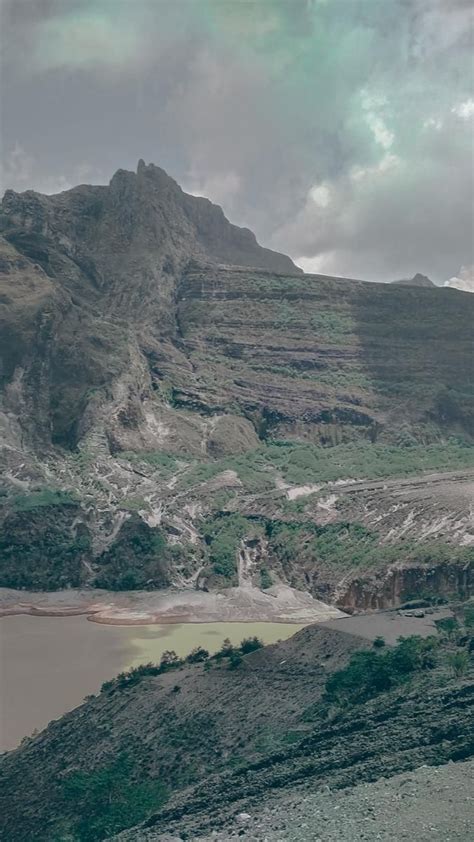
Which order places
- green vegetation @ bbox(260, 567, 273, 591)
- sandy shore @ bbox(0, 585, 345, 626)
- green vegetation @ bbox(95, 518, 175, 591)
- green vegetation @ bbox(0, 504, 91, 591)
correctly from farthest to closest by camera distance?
green vegetation @ bbox(0, 504, 91, 591), green vegetation @ bbox(95, 518, 175, 591), green vegetation @ bbox(260, 567, 273, 591), sandy shore @ bbox(0, 585, 345, 626)

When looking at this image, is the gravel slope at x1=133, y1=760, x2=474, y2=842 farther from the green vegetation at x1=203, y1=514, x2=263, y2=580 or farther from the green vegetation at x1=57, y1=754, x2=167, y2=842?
the green vegetation at x1=203, y1=514, x2=263, y2=580

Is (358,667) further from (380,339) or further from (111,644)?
(380,339)

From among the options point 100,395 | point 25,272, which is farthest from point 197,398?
point 25,272

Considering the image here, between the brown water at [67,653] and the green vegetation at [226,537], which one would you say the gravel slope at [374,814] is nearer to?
the brown water at [67,653]

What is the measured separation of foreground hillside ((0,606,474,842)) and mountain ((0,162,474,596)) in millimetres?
35734

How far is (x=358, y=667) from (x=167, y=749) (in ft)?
28.6

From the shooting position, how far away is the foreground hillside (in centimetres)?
3250

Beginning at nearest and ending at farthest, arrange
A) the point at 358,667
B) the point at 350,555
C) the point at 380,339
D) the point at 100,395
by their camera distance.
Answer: the point at 358,667 < the point at 350,555 < the point at 100,395 < the point at 380,339

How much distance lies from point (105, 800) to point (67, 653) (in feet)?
119

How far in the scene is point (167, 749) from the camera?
39.2m

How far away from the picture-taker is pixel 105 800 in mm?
36031

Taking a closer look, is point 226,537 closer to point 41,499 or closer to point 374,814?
point 41,499

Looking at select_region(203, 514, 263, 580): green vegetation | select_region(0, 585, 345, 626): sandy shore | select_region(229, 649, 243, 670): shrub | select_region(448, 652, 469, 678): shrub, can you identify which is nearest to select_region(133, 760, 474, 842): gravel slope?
select_region(448, 652, 469, 678): shrub

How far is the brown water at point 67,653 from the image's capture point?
2161 inches
